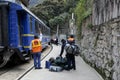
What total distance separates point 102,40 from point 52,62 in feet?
14.6

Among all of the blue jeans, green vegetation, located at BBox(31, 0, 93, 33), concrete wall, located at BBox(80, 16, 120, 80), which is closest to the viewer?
concrete wall, located at BBox(80, 16, 120, 80)

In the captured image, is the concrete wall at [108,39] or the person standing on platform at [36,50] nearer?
the concrete wall at [108,39]

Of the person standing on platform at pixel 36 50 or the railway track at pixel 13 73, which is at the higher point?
the person standing on platform at pixel 36 50

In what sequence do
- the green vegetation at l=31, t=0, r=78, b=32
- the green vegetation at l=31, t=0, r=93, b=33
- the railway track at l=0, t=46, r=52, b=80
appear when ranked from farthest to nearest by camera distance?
the green vegetation at l=31, t=0, r=78, b=32 → the green vegetation at l=31, t=0, r=93, b=33 → the railway track at l=0, t=46, r=52, b=80

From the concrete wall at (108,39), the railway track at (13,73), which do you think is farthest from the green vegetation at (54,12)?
the concrete wall at (108,39)

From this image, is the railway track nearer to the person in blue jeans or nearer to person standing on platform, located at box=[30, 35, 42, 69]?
the person in blue jeans

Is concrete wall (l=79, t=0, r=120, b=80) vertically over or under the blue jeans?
over

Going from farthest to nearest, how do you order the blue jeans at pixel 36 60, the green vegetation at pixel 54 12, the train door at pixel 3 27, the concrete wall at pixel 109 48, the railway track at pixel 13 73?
1. the green vegetation at pixel 54 12
2. the blue jeans at pixel 36 60
3. the train door at pixel 3 27
4. the railway track at pixel 13 73
5. the concrete wall at pixel 109 48

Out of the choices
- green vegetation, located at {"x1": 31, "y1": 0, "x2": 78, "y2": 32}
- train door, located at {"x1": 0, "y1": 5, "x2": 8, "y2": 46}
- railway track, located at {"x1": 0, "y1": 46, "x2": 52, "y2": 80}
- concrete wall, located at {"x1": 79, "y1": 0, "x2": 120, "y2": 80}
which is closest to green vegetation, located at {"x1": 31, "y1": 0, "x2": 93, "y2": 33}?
green vegetation, located at {"x1": 31, "y1": 0, "x2": 78, "y2": 32}

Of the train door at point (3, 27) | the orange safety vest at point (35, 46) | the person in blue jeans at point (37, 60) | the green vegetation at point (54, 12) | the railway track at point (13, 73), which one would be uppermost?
the green vegetation at point (54, 12)

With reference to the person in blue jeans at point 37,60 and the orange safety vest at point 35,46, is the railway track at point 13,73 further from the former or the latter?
the orange safety vest at point 35,46

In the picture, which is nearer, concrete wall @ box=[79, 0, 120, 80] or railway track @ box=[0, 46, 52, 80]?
concrete wall @ box=[79, 0, 120, 80]

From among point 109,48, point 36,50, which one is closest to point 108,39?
point 109,48

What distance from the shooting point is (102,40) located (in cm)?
1278
